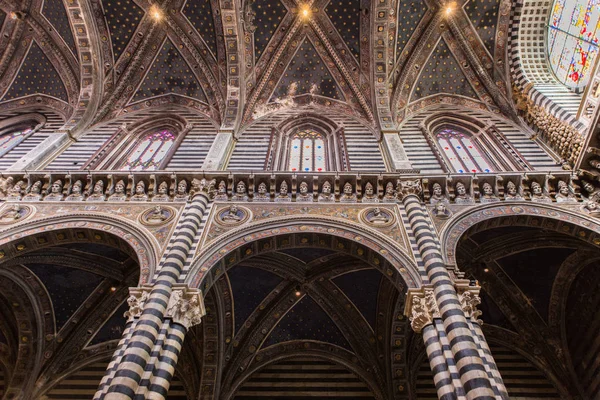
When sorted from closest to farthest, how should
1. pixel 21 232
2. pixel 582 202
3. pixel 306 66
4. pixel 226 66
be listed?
pixel 21 232, pixel 582 202, pixel 226 66, pixel 306 66

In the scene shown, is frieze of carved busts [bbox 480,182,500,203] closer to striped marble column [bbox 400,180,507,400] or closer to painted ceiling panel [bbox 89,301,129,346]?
striped marble column [bbox 400,180,507,400]

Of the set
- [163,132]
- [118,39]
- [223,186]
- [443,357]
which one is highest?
[118,39]

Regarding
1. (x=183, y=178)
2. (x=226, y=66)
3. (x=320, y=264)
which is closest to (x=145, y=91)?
(x=226, y=66)

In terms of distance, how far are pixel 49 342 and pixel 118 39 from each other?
12384 mm

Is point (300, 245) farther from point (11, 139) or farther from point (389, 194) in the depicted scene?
point (11, 139)

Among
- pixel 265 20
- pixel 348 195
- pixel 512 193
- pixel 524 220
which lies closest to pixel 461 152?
pixel 512 193

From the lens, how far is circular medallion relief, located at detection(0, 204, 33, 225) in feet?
34.1

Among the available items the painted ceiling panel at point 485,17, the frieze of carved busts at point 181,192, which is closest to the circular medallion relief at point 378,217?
the frieze of carved busts at point 181,192

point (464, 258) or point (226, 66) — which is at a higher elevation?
point (226, 66)

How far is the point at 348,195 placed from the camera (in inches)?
452

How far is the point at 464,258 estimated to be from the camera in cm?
1220

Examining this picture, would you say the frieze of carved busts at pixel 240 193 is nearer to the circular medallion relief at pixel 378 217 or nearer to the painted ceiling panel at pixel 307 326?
the circular medallion relief at pixel 378 217

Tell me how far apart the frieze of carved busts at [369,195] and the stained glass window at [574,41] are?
26.3 ft

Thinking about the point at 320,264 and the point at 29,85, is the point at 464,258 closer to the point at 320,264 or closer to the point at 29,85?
the point at 320,264
